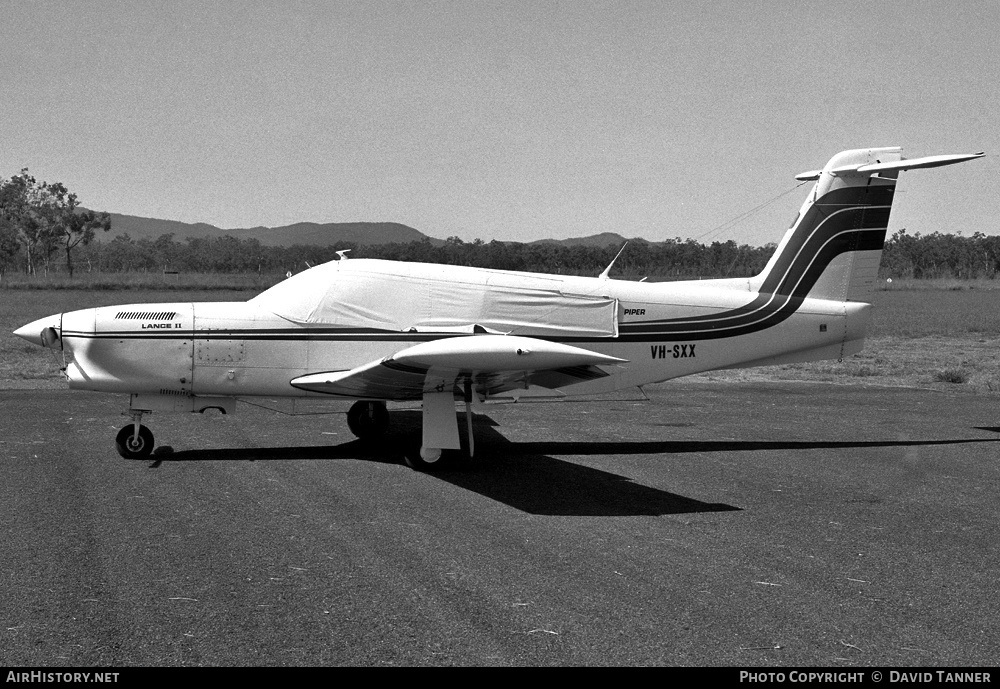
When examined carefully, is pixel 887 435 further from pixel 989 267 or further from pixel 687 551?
pixel 989 267

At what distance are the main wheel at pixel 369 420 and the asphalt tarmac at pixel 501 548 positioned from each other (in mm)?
204

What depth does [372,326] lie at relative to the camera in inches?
435

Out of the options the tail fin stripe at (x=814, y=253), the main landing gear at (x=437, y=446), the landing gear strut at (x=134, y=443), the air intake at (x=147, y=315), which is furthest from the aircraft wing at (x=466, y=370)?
the tail fin stripe at (x=814, y=253)

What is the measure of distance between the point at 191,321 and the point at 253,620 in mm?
5923

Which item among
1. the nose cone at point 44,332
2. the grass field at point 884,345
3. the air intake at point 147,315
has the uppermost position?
the air intake at point 147,315

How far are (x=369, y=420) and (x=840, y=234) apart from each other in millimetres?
6620

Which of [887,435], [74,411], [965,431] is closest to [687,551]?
[887,435]

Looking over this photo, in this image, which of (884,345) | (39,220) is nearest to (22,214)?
(39,220)

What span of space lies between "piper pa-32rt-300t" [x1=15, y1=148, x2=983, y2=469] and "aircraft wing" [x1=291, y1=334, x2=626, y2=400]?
0.04 metres

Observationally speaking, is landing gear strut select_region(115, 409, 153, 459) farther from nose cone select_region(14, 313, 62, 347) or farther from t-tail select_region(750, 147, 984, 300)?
t-tail select_region(750, 147, 984, 300)

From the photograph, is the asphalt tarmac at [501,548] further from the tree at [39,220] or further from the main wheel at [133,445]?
the tree at [39,220]

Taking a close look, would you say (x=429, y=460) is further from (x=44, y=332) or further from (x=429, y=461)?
(x=44, y=332)

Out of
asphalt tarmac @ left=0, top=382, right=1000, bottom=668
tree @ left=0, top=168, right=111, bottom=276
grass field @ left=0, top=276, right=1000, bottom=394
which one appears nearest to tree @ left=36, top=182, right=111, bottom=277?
tree @ left=0, top=168, right=111, bottom=276

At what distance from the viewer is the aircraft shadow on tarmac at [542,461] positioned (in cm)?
884
